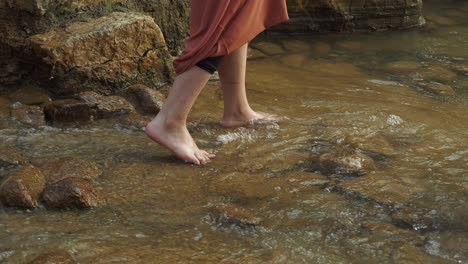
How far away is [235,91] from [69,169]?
3.10ft

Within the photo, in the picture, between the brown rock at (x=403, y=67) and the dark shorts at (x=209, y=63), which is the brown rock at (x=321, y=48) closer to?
the brown rock at (x=403, y=67)

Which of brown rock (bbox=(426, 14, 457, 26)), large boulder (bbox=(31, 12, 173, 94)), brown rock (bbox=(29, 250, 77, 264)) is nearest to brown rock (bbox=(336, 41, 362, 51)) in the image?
brown rock (bbox=(426, 14, 457, 26))

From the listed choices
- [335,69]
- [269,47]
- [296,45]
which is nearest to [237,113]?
[335,69]

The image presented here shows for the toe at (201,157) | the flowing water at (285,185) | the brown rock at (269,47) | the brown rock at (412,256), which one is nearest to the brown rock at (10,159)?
the flowing water at (285,185)

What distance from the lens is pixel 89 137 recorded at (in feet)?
10.9

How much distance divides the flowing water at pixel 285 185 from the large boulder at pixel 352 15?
3.69ft

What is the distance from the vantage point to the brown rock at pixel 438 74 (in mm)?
4465

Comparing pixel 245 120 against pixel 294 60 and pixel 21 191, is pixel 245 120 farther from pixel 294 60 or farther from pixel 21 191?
pixel 294 60

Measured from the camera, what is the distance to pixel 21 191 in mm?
2604

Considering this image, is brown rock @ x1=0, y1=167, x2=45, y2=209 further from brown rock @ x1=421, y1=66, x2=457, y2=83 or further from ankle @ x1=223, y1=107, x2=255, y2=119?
brown rock @ x1=421, y1=66, x2=457, y2=83

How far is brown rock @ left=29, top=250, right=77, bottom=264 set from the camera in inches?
85.7

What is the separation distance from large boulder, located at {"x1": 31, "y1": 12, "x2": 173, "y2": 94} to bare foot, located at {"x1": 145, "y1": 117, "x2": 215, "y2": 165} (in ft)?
2.50

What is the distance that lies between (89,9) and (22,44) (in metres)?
0.41

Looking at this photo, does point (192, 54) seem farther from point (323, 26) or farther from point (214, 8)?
point (323, 26)
